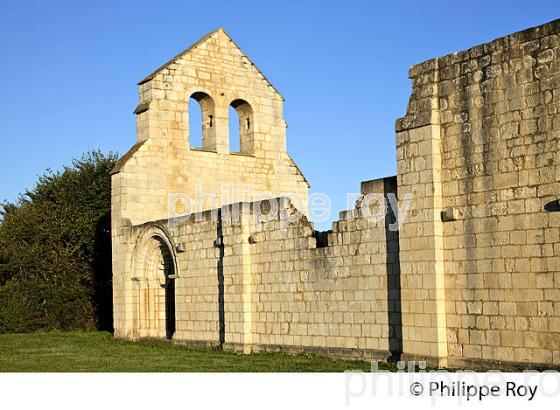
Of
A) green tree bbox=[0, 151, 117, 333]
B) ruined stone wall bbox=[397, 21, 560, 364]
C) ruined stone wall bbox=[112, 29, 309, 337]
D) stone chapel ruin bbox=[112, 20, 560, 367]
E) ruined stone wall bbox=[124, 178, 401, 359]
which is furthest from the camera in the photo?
green tree bbox=[0, 151, 117, 333]

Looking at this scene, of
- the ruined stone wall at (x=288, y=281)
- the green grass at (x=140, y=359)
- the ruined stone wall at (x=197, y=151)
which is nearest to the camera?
the green grass at (x=140, y=359)

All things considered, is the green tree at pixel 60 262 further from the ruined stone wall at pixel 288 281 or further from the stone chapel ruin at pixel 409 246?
the ruined stone wall at pixel 288 281

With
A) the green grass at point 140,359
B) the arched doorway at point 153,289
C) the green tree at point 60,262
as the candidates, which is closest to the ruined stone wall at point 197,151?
the arched doorway at point 153,289

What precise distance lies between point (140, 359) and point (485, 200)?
289 inches

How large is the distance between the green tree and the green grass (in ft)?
20.9

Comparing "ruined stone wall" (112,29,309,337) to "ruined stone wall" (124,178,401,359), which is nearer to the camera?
"ruined stone wall" (124,178,401,359)

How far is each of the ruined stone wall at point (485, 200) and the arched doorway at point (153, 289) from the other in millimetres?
9483

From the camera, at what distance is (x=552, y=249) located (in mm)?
11555

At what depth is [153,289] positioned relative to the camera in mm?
21766

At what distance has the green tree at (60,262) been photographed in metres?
27.9

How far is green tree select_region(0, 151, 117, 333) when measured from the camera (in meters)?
27.9

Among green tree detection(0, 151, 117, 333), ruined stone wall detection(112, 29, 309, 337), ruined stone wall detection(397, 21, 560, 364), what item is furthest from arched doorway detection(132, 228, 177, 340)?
ruined stone wall detection(397, 21, 560, 364)

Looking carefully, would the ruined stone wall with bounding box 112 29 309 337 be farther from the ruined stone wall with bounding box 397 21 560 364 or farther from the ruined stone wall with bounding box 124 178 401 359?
the ruined stone wall with bounding box 397 21 560 364

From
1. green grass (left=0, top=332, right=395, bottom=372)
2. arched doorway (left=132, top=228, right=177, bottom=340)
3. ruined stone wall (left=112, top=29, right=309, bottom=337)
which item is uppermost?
ruined stone wall (left=112, top=29, right=309, bottom=337)
